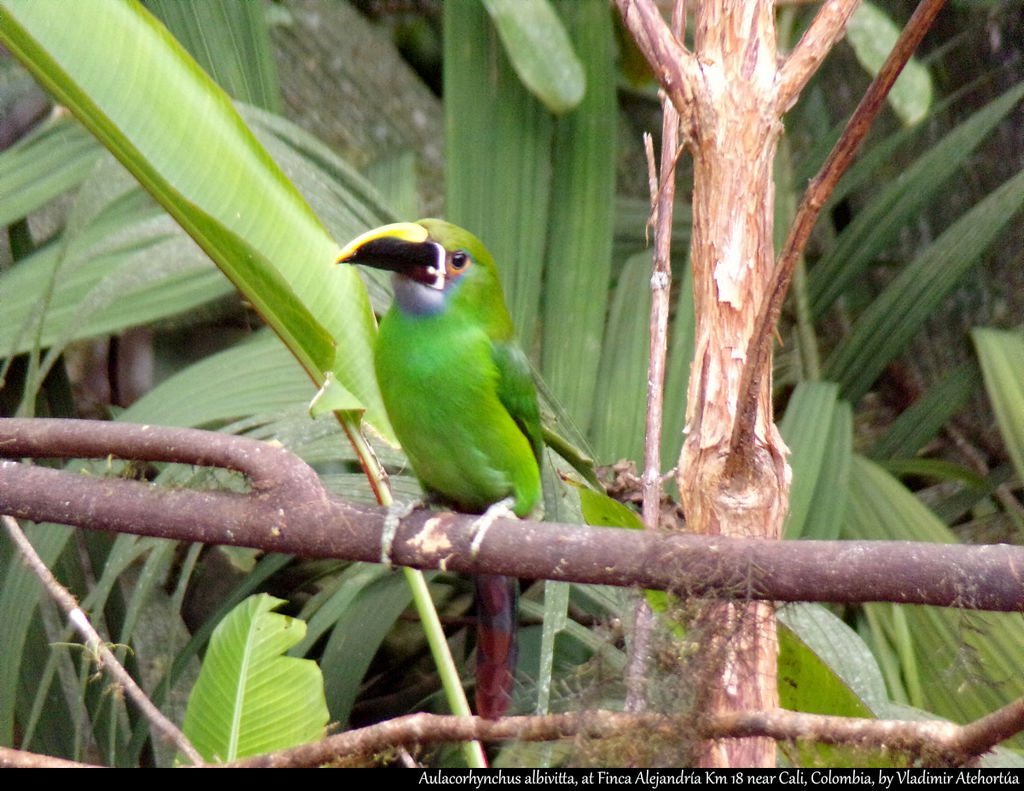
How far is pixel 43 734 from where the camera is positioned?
7.45 feet

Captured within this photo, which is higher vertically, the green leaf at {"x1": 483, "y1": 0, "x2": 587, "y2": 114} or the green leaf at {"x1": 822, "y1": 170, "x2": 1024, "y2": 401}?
the green leaf at {"x1": 483, "y1": 0, "x2": 587, "y2": 114}

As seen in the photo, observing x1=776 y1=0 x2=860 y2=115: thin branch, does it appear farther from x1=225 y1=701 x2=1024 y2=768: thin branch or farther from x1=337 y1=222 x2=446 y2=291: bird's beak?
x1=225 y1=701 x2=1024 y2=768: thin branch

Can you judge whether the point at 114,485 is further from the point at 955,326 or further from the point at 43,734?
the point at 955,326

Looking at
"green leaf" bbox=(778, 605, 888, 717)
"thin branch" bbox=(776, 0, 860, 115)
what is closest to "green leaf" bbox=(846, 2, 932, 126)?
"thin branch" bbox=(776, 0, 860, 115)

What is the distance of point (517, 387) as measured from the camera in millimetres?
1787

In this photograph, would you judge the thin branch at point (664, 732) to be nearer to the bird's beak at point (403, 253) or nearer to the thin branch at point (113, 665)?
the thin branch at point (113, 665)

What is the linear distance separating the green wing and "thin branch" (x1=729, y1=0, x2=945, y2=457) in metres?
0.59

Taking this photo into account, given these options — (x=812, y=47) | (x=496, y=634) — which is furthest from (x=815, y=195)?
(x=496, y=634)

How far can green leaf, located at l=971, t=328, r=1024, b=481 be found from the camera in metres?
2.09

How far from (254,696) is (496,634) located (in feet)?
1.65

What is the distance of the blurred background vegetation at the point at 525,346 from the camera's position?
1894 mm

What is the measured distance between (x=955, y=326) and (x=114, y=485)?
3.07m
